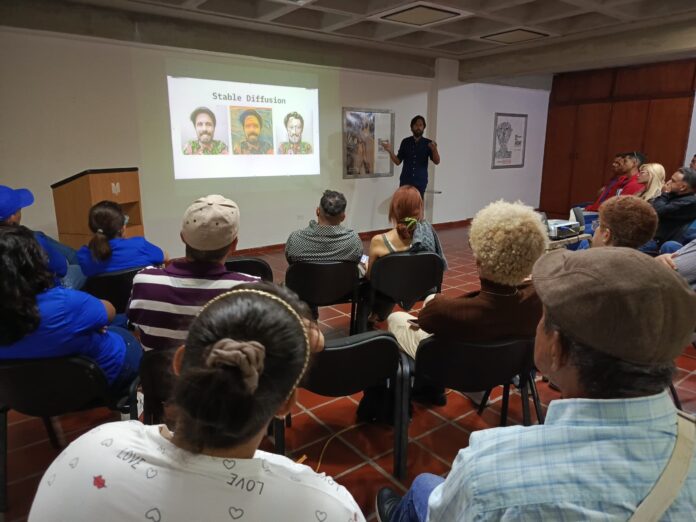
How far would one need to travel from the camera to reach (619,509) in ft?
2.06

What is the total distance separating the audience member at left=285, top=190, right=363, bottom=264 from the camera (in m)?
2.71

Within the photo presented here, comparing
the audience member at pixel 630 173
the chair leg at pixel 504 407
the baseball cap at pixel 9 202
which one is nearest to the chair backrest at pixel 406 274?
the chair leg at pixel 504 407

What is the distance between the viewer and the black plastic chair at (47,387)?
143 cm

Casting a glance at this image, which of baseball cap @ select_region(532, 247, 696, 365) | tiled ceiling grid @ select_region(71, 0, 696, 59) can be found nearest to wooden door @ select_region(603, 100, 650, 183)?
tiled ceiling grid @ select_region(71, 0, 696, 59)

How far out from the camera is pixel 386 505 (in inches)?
56.6

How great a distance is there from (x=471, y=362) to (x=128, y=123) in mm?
4324

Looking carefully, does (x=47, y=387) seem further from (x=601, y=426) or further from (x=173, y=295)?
(x=601, y=426)

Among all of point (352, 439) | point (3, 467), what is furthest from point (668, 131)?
point (3, 467)

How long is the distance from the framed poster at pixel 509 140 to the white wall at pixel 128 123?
3.07m

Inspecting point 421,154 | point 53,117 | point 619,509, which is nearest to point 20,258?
point 619,509

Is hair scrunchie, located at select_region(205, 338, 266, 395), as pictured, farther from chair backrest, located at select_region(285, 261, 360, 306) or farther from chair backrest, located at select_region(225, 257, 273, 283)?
chair backrest, located at select_region(285, 261, 360, 306)

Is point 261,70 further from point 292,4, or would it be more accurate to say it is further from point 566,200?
point 566,200

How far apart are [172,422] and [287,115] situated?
524 centimetres

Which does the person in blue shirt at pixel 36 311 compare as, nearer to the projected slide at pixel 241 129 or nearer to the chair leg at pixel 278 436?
the chair leg at pixel 278 436
